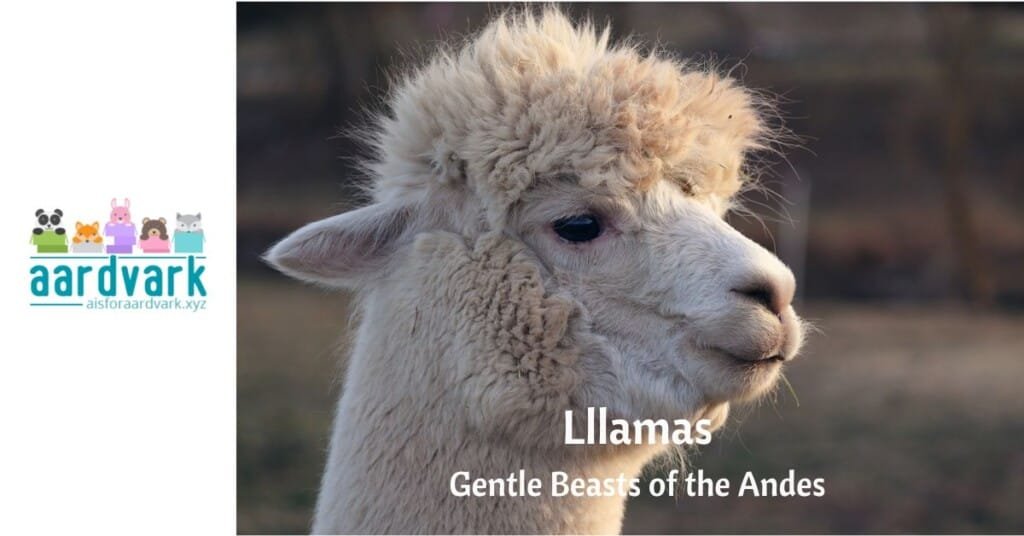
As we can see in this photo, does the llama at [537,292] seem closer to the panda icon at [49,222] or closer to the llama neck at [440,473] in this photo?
the llama neck at [440,473]

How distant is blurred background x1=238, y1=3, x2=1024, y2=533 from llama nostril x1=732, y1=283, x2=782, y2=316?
4.56ft

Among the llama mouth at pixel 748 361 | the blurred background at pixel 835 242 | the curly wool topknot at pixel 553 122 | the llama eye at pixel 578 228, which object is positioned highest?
the blurred background at pixel 835 242

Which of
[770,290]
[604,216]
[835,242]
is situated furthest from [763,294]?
[835,242]

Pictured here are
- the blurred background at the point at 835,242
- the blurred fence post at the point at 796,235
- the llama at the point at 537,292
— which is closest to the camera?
the llama at the point at 537,292

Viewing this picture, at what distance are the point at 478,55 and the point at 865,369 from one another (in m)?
7.00

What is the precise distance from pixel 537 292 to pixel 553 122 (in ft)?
1.22

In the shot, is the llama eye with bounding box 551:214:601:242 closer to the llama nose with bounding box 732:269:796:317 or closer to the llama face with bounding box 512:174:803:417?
the llama face with bounding box 512:174:803:417

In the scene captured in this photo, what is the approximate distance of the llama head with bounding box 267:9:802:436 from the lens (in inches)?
109

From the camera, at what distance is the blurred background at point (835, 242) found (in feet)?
25.1

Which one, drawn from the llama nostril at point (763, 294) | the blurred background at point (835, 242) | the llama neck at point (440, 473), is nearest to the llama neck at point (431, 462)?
the llama neck at point (440, 473)

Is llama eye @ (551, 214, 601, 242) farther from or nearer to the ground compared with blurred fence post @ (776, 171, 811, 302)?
nearer to the ground

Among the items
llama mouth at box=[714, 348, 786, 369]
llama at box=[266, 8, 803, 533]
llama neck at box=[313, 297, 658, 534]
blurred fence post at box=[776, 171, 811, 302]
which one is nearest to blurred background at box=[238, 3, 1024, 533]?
blurred fence post at box=[776, 171, 811, 302]

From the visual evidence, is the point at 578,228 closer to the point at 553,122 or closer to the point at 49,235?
the point at 553,122

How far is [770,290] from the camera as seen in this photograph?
8.86 ft
